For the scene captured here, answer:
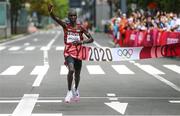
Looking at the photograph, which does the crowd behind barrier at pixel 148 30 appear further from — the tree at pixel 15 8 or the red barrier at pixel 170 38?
the tree at pixel 15 8

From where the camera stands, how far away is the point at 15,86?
16297 mm

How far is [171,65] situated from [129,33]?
14.6m

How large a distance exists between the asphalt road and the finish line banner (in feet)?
2.61

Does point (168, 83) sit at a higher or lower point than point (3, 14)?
higher

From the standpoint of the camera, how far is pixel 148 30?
33.3m

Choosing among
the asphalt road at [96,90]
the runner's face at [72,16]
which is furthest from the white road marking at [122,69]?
the runner's face at [72,16]

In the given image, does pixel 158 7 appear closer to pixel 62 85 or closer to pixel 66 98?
pixel 62 85

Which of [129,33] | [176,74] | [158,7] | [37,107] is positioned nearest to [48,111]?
[37,107]

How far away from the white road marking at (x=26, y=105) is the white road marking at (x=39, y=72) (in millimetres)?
2591

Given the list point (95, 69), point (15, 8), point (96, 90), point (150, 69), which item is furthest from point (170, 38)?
point (15, 8)

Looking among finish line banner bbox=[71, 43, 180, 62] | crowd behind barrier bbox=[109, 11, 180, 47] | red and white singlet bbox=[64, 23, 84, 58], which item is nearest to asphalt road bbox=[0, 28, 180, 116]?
finish line banner bbox=[71, 43, 180, 62]

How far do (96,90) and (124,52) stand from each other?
1.21m

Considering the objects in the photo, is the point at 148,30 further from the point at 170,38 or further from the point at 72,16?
the point at 72,16

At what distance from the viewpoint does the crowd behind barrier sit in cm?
2902
